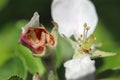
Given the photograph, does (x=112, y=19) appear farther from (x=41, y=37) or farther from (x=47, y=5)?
(x=41, y=37)

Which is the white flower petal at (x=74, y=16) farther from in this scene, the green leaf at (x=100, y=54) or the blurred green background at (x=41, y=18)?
the blurred green background at (x=41, y=18)

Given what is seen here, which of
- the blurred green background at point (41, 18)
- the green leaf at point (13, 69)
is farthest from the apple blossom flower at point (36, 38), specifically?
the blurred green background at point (41, 18)

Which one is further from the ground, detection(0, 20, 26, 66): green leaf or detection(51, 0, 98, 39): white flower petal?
detection(51, 0, 98, 39): white flower petal

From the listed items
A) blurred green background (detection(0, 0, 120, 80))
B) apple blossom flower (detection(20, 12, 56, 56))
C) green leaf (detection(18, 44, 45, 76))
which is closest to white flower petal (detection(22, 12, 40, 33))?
apple blossom flower (detection(20, 12, 56, 56))

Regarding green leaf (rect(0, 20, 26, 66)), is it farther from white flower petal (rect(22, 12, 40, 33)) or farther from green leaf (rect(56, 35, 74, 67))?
white flower petal (rect(22, 12, 40, 33))

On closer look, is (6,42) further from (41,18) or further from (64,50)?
(64,50)

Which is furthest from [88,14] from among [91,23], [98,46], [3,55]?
[3,55]
